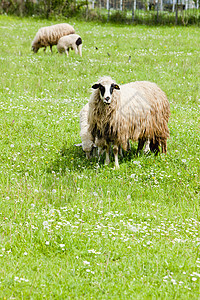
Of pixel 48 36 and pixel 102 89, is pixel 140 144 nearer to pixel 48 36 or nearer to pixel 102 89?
pixel 102 89

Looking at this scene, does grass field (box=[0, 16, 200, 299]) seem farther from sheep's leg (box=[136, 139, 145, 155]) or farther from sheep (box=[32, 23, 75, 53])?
sheep (box=[32, 23, 75, 53])

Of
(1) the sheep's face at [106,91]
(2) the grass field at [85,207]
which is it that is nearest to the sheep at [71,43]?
(2) the grass field at [85,207]

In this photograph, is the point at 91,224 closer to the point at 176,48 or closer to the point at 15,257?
the point at 15,257

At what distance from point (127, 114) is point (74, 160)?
4.61 ft

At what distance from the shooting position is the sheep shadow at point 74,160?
24.0 ft

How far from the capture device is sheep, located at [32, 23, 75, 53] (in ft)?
60.1

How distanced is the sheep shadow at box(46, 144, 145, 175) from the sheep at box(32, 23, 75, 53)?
1134 centimetres

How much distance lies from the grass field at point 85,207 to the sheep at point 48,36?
594cm

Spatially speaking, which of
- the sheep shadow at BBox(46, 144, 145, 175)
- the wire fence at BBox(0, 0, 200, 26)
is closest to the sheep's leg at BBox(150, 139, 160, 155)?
the sheep shadow at BBox(46, 144, 145, 175)

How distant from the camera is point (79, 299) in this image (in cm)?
378

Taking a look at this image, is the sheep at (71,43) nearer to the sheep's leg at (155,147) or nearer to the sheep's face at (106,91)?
the sheep's leg at (155,147)

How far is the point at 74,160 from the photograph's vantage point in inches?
305

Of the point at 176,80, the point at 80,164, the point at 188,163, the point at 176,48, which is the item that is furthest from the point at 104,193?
the point at 176,48

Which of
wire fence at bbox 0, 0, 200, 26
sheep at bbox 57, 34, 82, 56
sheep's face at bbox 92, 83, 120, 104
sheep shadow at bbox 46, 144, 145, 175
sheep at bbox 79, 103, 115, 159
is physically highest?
wire fence at bbox 0, 0, 200, 26
